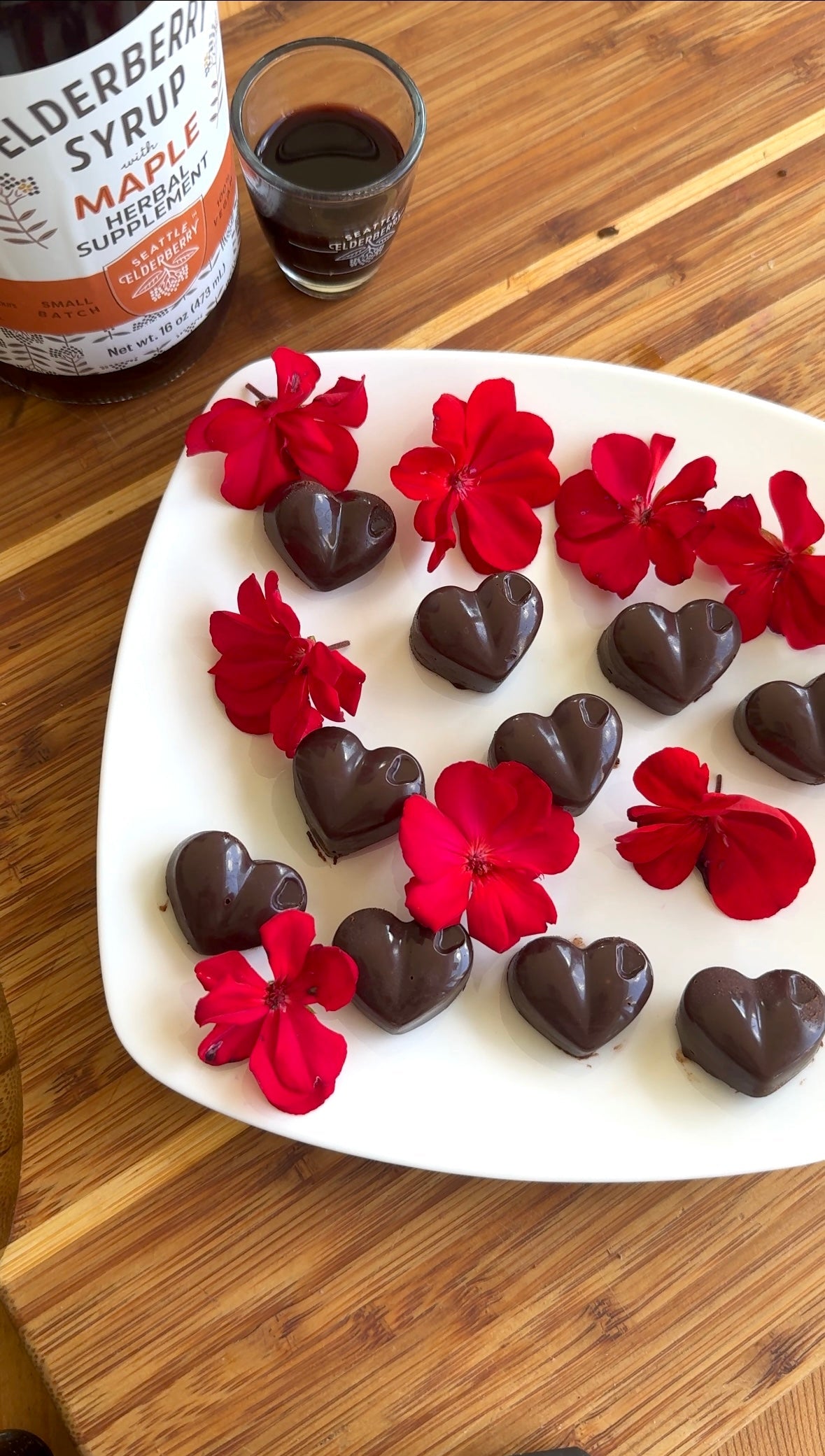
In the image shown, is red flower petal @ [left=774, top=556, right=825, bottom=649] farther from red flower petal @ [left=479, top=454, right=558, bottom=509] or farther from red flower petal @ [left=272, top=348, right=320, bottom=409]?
red flower petal @ [left=272, top=348, right=320, bottom=409]

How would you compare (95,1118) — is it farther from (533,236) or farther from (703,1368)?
(533,236)

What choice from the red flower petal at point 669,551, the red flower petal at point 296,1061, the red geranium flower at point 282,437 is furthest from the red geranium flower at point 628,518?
the red flower petal at point 296,1061

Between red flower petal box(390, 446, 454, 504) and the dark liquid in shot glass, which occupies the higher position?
the dark liquid in shot glass

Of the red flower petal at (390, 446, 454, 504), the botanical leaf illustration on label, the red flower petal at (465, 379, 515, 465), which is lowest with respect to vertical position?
the red flower petal at (390, 446, 454, 504)

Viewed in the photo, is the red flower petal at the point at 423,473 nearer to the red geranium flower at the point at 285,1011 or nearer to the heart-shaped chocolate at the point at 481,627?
the heart-shaped chocolate at the point at 481,627

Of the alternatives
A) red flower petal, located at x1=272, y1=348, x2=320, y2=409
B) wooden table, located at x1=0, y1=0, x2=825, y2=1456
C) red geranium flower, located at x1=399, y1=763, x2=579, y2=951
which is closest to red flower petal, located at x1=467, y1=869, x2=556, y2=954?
red geranium flower, located at x1=399, y1=763, x2=579, y2=951

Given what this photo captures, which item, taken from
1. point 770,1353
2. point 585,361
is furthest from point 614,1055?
point 585,361

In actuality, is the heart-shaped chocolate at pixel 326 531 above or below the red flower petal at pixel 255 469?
below
